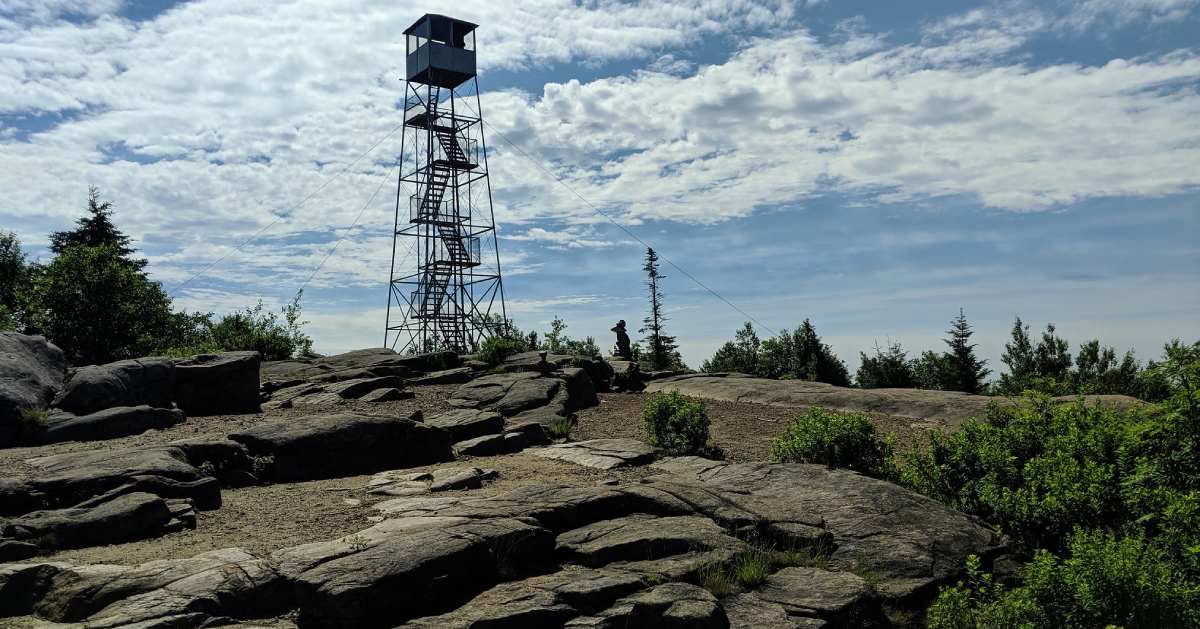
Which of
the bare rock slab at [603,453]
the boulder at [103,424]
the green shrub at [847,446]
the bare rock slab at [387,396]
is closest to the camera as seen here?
the green shrub at [847,446]

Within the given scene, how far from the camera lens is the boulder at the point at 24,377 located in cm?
1223

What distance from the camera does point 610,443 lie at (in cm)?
1219

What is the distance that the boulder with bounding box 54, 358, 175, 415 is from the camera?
13.7 m

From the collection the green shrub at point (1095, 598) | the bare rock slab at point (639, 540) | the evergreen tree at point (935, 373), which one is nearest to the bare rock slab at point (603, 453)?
the bare rock slab at point (639, 540)

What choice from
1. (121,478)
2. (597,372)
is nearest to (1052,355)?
(597,372)

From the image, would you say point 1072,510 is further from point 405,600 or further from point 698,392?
point 698,392

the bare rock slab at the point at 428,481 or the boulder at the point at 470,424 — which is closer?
the bare rock slab at the point at 428,481

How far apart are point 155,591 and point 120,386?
31.3 feet

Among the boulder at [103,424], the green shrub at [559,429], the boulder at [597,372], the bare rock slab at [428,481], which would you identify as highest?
the boulder at [597,372]

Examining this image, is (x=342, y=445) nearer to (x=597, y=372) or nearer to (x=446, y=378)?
(x=446, y=378)

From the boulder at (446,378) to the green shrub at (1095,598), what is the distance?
46.1 ft

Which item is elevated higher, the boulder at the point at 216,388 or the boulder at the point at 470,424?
the boulder at the point at 216,388

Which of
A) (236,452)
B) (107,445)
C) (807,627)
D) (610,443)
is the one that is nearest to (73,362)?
(107,445)

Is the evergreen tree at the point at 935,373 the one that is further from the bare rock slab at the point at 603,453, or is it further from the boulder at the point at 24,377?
the boulder at the point at 24,377
